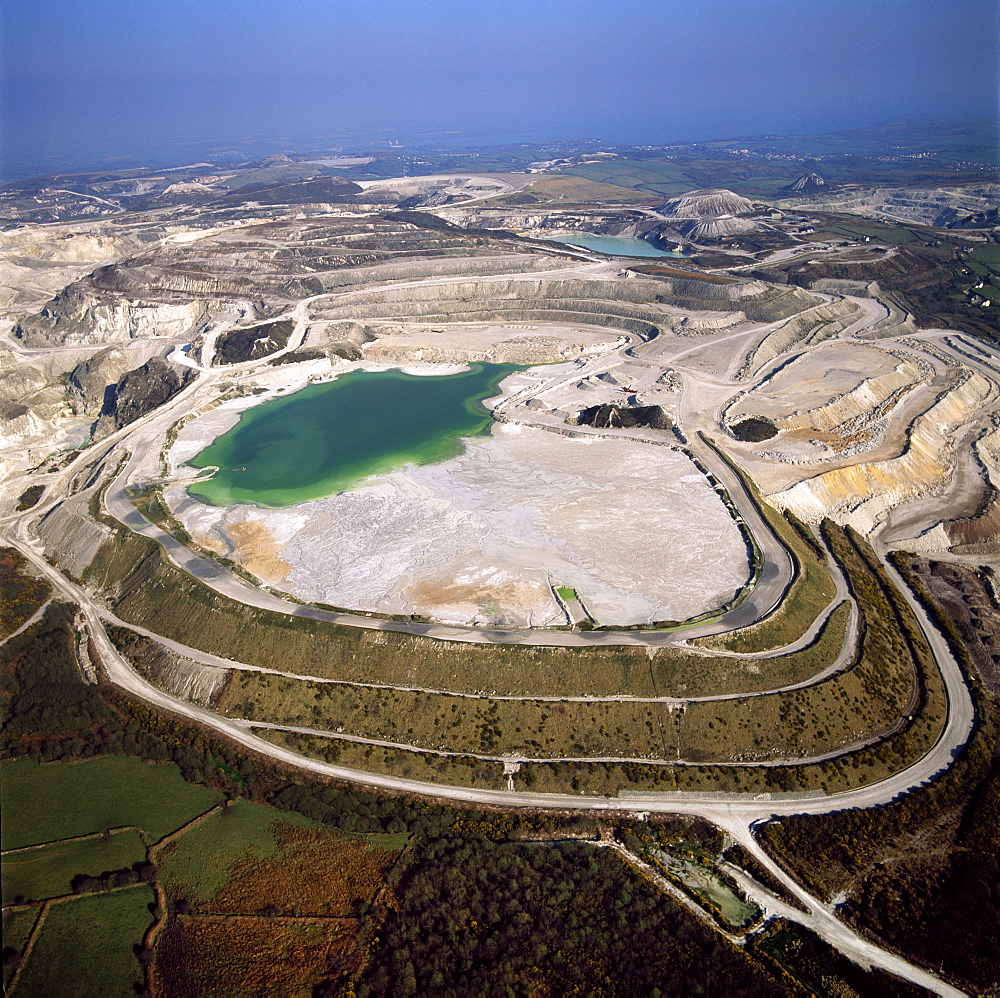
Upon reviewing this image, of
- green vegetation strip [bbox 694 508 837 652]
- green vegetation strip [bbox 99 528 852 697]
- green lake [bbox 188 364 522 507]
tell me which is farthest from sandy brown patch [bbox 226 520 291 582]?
green vegetation strip [bbox 694 508 837 652]

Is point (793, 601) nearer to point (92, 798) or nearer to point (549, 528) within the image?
point (549, 528)

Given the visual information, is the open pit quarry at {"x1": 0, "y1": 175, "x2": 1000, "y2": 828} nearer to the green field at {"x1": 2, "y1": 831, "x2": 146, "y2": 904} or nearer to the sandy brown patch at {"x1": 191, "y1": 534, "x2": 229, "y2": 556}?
the sandy brown patch at {"x1": 191, "y1": 534, "x2": 229, "y2": 556}

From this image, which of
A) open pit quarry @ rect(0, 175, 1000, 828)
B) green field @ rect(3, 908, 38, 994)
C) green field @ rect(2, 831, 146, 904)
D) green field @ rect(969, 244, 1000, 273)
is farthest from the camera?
green field @ rect(969, 244, 1000, 273)

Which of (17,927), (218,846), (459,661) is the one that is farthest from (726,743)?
(17,927)

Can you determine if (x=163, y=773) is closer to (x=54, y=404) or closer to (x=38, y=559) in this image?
(x=38, y=559)

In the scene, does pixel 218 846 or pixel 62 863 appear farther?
pixel 218 846

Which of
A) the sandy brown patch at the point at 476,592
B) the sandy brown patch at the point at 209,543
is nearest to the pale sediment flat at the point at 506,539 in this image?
the sandy brown patch at the point at 476,592

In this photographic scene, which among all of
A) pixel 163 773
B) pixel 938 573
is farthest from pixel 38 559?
pixel 938 573
